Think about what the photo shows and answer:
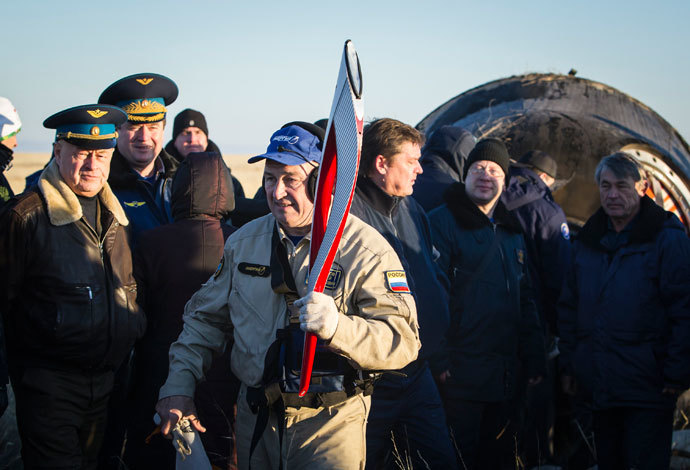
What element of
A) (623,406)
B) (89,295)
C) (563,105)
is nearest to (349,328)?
(89,295)

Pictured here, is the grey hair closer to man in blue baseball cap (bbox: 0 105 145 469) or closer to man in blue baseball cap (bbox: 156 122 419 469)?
man in blue baseball cap (bbox: 156 122 419 469)

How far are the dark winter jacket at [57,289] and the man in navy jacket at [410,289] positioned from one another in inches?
54.0

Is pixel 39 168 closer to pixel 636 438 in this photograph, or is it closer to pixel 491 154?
pixel 491 154

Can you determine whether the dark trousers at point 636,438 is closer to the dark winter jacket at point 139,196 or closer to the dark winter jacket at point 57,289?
the dark winter jacket at point 57,289

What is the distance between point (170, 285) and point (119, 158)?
1.24 m

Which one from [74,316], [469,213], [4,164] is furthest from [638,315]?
[4,164]

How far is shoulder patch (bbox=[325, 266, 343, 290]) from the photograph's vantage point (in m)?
2.50

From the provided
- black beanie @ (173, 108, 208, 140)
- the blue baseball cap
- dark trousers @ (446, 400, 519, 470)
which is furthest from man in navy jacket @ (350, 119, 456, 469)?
black beanie @ (173, 108, 208, 140)

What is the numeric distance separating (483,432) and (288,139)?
2.73 metres

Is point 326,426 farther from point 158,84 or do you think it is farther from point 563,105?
point 563,105

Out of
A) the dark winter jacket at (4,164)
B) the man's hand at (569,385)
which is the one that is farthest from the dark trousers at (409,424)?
the dark winter jacket at (4,164)

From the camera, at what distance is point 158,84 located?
451cm

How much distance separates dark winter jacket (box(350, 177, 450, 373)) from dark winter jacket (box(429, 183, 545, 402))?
528 mm

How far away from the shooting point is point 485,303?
4.33 meters
